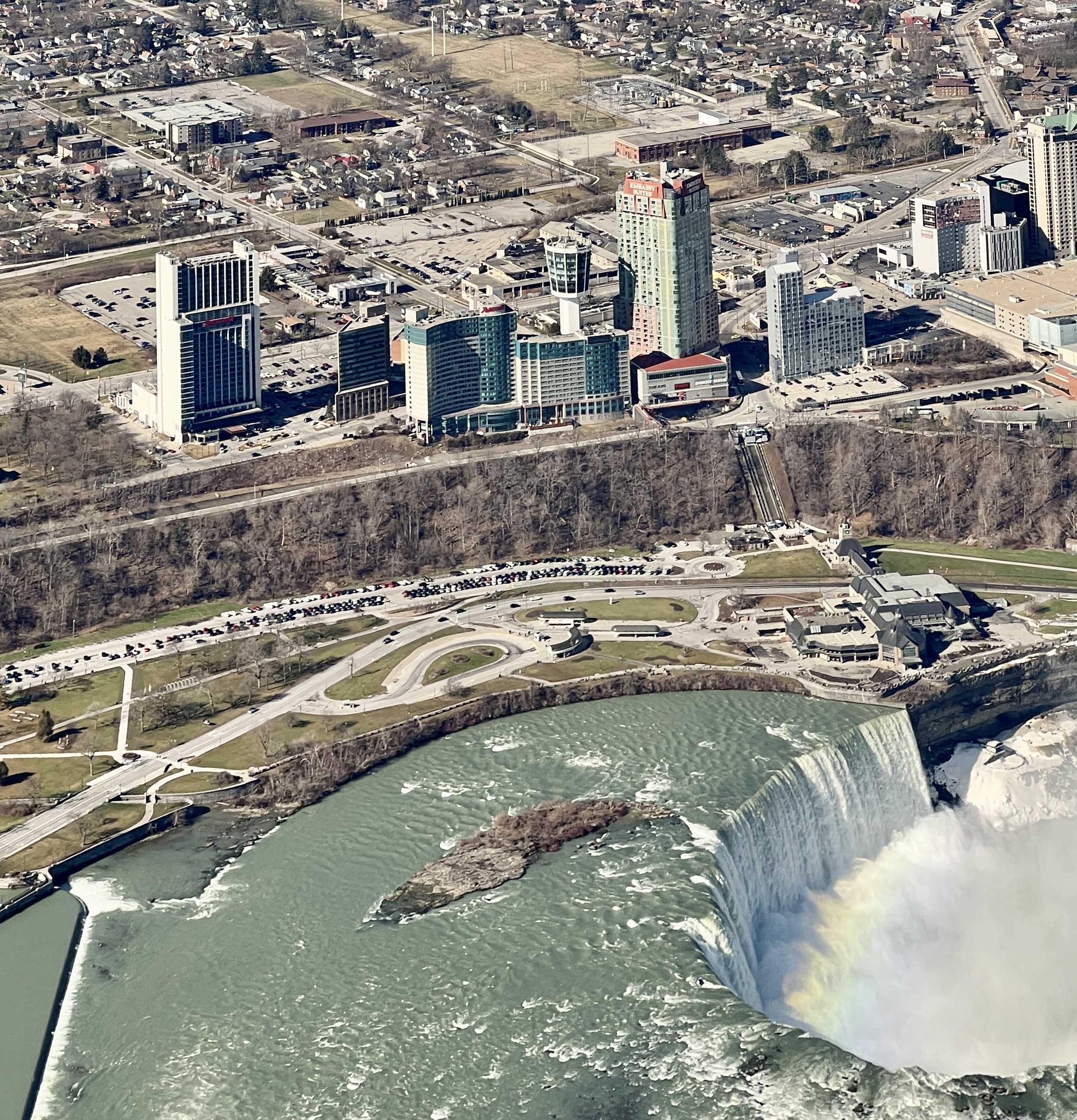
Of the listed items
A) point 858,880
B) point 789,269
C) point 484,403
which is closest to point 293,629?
point 484,403

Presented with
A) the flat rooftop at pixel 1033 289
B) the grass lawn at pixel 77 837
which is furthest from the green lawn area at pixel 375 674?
the flat rooftop at pixel 1033 289

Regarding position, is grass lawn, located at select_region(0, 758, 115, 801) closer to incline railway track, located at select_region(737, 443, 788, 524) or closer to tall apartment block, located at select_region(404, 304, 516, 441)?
tall apartment block, located at select_region(404, 304, 516, 441)

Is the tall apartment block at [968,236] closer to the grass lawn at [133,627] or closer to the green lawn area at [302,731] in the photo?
the grass lawn at [133,627]

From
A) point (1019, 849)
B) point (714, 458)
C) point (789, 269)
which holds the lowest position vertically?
point (1019, 849)

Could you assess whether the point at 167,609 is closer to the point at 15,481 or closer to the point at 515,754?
the point at 15,481

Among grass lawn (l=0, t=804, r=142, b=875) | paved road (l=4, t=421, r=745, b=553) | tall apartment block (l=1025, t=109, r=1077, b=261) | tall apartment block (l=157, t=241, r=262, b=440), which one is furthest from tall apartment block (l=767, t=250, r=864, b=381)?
grass lawn (l=0, t=804, r=142, b=875)

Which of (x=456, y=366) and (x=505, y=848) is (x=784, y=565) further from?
(x=505, y=848)

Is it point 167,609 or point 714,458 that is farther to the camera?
point 714,458
